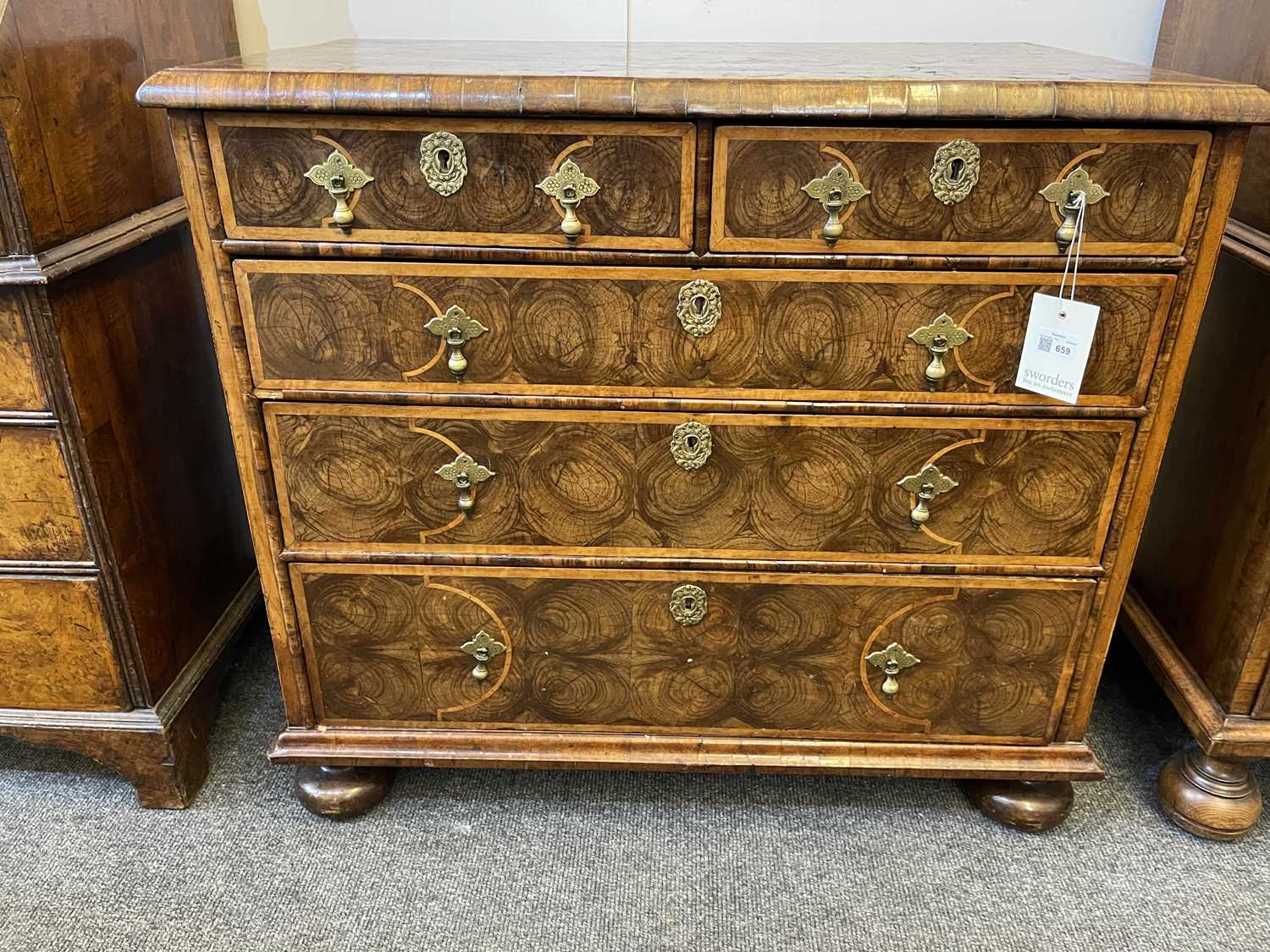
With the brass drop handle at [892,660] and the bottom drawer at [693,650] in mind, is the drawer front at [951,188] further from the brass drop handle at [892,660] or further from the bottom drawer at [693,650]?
the brass drop handle at [892,660]

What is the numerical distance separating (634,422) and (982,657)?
61 centimetres

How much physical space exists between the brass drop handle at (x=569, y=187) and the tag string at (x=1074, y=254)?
0.55 metres

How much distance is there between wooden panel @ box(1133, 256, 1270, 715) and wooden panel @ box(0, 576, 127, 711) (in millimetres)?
1649

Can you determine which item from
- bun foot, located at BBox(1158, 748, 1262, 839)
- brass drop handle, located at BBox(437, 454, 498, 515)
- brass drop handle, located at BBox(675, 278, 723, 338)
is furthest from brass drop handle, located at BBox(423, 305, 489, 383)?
bun foot, located at BBox(1158, 748, 1262, 839)

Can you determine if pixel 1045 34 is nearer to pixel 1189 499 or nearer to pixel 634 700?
pixel 1189 499

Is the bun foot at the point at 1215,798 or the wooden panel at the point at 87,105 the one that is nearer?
the wooden panel at the point at 87,105

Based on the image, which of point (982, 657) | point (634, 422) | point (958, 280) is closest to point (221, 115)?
point (634, 422)

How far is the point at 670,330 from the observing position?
1.16m

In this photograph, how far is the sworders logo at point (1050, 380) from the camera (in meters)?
1.14

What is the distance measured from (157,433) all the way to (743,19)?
3.91 ft

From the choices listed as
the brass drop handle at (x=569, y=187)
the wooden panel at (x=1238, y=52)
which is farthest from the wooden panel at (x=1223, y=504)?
the brass drop handle at (x=569, y=187)

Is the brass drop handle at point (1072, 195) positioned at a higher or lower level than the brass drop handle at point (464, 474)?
higher

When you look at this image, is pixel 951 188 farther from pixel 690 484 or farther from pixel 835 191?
pixel 690 484

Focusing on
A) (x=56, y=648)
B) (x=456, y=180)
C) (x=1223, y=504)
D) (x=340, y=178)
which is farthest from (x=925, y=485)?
(x=56, y=648)
